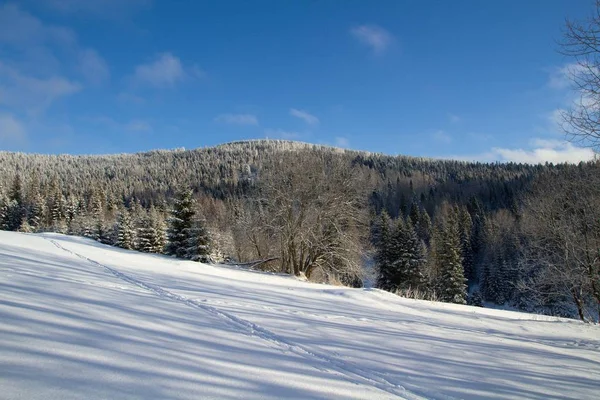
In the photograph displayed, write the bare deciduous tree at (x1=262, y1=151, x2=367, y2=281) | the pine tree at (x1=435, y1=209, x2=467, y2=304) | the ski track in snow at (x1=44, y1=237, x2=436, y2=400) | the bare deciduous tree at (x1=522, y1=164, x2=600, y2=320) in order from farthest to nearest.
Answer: the pine tree at (x1=435, y1=209, x2=467, y2=304), the bare deciduous tree at (x1=262, y1=151, x2=367, y2=281), the bare deciduous tree at (x1=522, y1=164, x2=600, y2=320), the ski track in snow at (x1=44, y1=237, x2=436, y2=400)

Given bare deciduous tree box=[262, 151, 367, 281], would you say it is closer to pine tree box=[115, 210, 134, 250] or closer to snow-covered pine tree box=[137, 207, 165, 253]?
snow-covered pine tree box=[137, 207, 165, 253]

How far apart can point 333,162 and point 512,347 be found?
13369mm

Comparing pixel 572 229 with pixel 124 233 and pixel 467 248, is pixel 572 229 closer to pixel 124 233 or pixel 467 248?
pixel 124 233

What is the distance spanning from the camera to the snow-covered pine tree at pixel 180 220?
2591cm

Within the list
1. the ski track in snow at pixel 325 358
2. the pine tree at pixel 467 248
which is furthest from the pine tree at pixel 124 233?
the pine tree at pixel 467 248

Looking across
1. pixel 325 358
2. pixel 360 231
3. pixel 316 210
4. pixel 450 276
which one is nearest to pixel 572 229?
pixel 360 231

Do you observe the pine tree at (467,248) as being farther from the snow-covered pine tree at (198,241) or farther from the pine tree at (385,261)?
the snow-covered pine tree at (198,241)

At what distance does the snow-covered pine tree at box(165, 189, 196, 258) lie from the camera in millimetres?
25906

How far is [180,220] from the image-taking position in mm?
26266

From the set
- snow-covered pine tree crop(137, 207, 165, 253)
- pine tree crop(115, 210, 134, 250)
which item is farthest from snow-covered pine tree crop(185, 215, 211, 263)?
pine tree crop(115, 210, 134, 250)

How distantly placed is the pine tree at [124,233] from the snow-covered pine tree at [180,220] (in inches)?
847

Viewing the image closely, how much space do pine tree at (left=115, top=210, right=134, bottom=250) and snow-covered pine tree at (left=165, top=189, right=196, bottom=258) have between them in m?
21.5

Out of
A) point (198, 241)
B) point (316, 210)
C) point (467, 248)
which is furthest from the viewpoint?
point (467, 248)

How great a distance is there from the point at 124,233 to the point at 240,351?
154 ft
